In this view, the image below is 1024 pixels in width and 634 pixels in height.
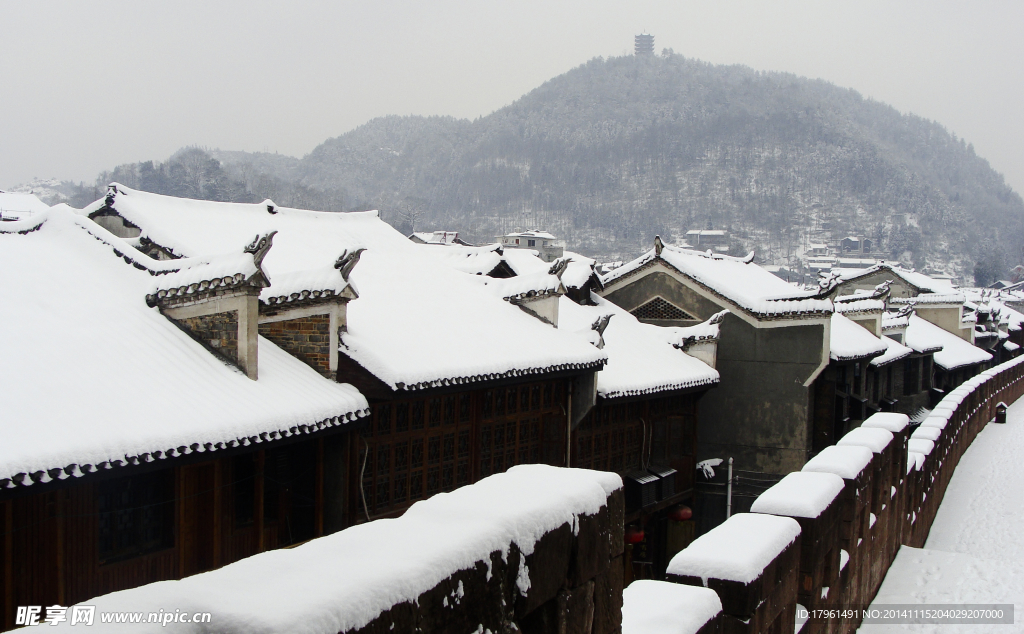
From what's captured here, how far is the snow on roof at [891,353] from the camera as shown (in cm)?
2627

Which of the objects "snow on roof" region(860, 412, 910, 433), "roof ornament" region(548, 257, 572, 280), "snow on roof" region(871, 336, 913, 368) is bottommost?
"snow on roof" region(871, 336, 913, 368)

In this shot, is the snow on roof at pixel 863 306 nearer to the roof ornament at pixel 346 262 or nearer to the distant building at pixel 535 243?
the roof ornament at pixel 346 262

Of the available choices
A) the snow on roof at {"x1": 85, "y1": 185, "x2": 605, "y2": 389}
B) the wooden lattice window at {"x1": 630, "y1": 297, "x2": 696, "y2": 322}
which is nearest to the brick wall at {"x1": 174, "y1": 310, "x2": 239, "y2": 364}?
the snow on roof at {"x1": 85, "y1": 185, "x2": 605, "y2": 389}

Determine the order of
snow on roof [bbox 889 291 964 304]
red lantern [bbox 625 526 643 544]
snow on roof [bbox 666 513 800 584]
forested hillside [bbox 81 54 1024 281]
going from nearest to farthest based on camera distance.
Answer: snow on roof [bbox 666 513 800 584]
red lantern [bbox 625 526 643 544]
snow on roof [bbox 889 291 964 304]
forested hillside [bbox 81 54 1024 281]

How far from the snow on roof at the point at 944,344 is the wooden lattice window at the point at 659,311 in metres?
14.9

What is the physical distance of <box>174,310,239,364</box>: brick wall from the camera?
938 centimetres

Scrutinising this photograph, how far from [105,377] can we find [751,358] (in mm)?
16507

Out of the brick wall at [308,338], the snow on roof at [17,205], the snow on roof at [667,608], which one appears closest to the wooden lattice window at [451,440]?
the brick wall at [308,338]

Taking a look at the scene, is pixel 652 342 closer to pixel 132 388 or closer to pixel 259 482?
pixel 259 482

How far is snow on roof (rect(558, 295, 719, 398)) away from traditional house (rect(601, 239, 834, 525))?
1355 mm

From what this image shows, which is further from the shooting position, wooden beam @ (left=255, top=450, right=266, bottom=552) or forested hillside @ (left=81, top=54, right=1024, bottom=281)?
forested hillside @ (left=81, top=54, right=1024, bottom=281)

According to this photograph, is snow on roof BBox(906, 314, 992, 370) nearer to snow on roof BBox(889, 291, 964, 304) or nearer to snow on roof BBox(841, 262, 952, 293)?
snow on roof BBox(889, 291, 964, 304)

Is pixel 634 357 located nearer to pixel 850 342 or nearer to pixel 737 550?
pixel 850 342

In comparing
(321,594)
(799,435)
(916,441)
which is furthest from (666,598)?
(799,435)
